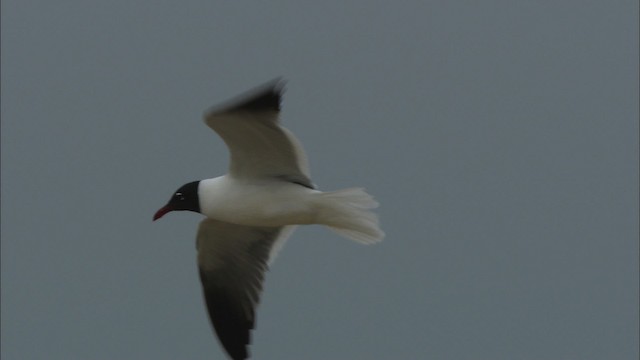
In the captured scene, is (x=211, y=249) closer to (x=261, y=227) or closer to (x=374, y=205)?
(x=261, y=227)

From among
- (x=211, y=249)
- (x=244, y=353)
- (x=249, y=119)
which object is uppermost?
(x=249, y=119)

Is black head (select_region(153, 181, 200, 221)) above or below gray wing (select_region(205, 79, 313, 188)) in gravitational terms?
below

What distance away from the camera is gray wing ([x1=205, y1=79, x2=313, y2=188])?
7.05 meters

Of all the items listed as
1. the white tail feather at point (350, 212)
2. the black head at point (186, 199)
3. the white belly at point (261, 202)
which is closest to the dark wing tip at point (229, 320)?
the black head at point (186, 199)

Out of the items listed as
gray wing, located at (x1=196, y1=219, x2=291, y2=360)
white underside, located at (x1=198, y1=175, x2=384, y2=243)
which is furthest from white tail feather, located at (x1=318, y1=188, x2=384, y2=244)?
gray wing, located at (x1=196, y1=219, x2=291, y2=360)

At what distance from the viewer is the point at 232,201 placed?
7785 mm

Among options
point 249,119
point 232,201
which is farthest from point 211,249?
point 249,119

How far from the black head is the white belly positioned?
162mm

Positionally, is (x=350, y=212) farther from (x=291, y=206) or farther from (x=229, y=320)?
(x=229, y=320)

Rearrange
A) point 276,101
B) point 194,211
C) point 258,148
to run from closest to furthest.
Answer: point 276,101
point 258,148
point 194,211

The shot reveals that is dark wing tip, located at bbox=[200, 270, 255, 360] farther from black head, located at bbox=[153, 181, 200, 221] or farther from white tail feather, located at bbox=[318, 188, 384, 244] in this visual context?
white tail feather, located at bbox=[318, 188, 384, 244]

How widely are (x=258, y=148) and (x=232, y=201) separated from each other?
1.41 feet

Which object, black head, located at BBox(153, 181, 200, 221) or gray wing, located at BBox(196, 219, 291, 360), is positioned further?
gray wing, located at BBox(196, 219, 291, 360)

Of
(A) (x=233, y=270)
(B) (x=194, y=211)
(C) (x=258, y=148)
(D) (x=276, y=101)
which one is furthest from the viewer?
(A) (x=233, y=270)
